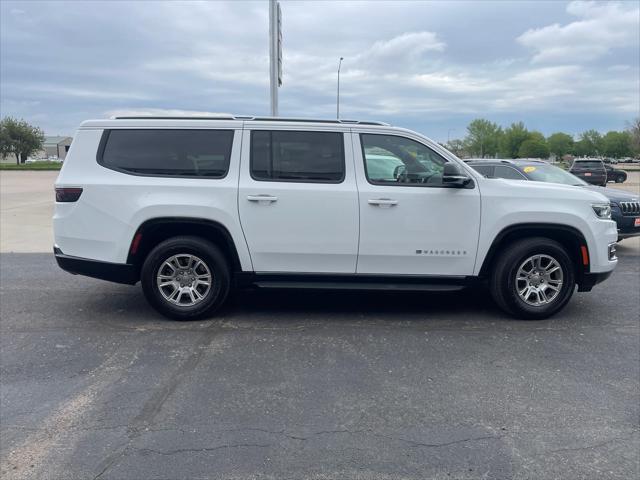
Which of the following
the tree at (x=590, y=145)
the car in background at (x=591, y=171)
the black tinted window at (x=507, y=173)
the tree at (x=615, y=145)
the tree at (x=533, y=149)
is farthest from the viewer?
the tree at (x=590, y=145)

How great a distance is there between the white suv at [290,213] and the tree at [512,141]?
9683 cm

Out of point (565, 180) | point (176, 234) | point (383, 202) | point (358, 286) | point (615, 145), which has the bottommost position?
point (358, 286)

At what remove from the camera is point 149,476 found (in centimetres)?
282

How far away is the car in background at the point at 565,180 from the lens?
903 centimetres

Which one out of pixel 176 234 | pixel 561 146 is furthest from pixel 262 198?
pixel 561 146

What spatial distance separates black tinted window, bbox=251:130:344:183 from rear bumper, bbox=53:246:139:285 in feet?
5.28

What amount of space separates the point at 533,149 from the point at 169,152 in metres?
98.3

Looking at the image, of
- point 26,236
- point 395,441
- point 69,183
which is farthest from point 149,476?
point 26,236

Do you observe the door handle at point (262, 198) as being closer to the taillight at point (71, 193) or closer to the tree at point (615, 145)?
the taillight at point (71, 193)

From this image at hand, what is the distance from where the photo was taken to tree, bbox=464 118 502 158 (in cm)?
9781

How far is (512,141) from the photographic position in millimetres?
97812

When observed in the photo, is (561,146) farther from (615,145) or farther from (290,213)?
(290,213)

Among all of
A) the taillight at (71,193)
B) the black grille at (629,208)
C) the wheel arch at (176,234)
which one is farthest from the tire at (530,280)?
the black grille at (629,208)

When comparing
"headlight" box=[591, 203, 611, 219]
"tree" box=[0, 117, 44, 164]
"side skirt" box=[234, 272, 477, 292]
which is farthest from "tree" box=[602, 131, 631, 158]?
"side skirt" box=[234, 272, 477, 292]
